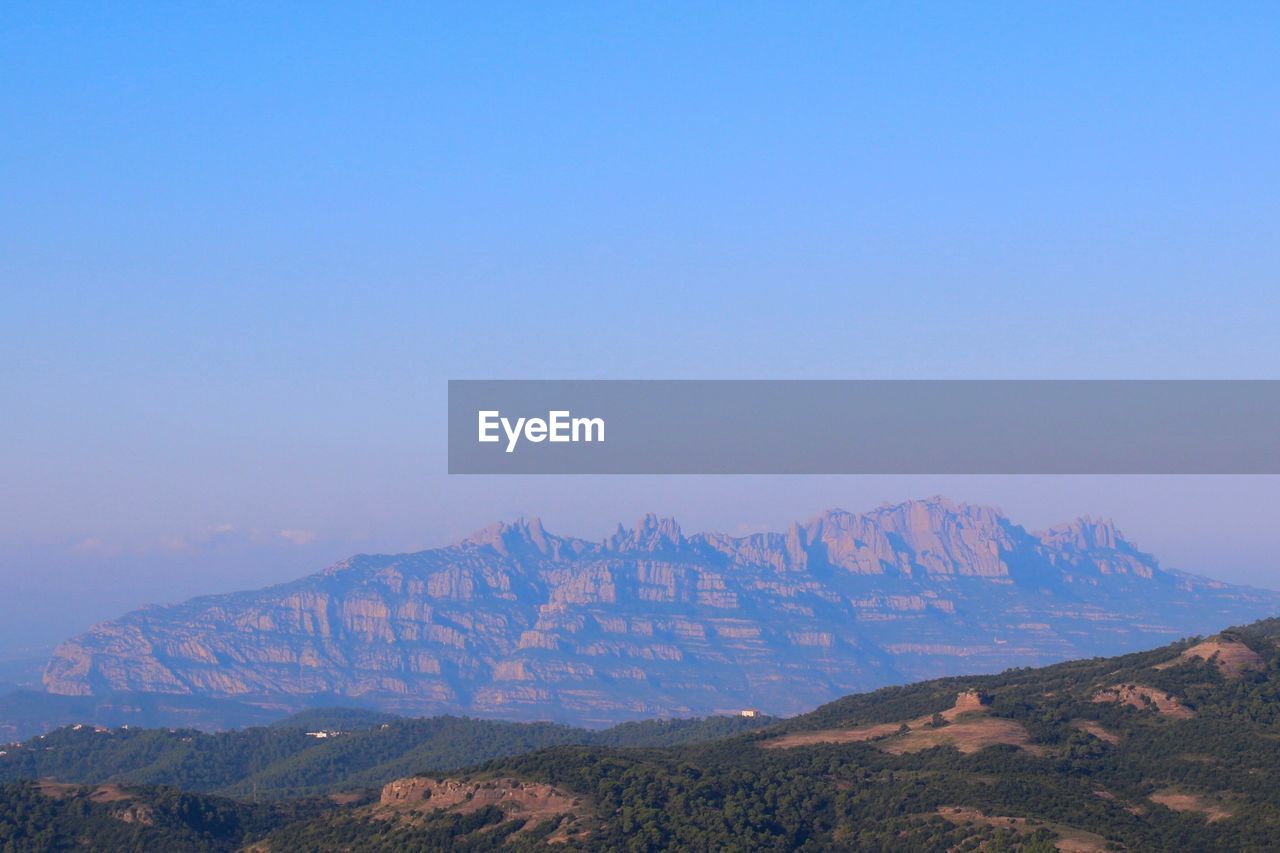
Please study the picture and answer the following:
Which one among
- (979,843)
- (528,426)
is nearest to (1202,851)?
(979,843)

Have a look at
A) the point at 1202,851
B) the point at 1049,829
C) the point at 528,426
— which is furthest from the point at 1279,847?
the point at 528,426

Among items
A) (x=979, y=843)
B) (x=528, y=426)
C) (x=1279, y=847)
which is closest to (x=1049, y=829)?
(x=979, y=843)

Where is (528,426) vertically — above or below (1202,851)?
above

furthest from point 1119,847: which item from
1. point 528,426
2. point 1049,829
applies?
point 528,426

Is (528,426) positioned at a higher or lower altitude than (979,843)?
higher

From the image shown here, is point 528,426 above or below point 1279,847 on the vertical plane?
above

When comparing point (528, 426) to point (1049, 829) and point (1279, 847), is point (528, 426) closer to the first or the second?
point (1049, 829)

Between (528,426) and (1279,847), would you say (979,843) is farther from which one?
(528,426)

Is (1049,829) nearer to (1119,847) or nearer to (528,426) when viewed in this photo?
(1119,847)
